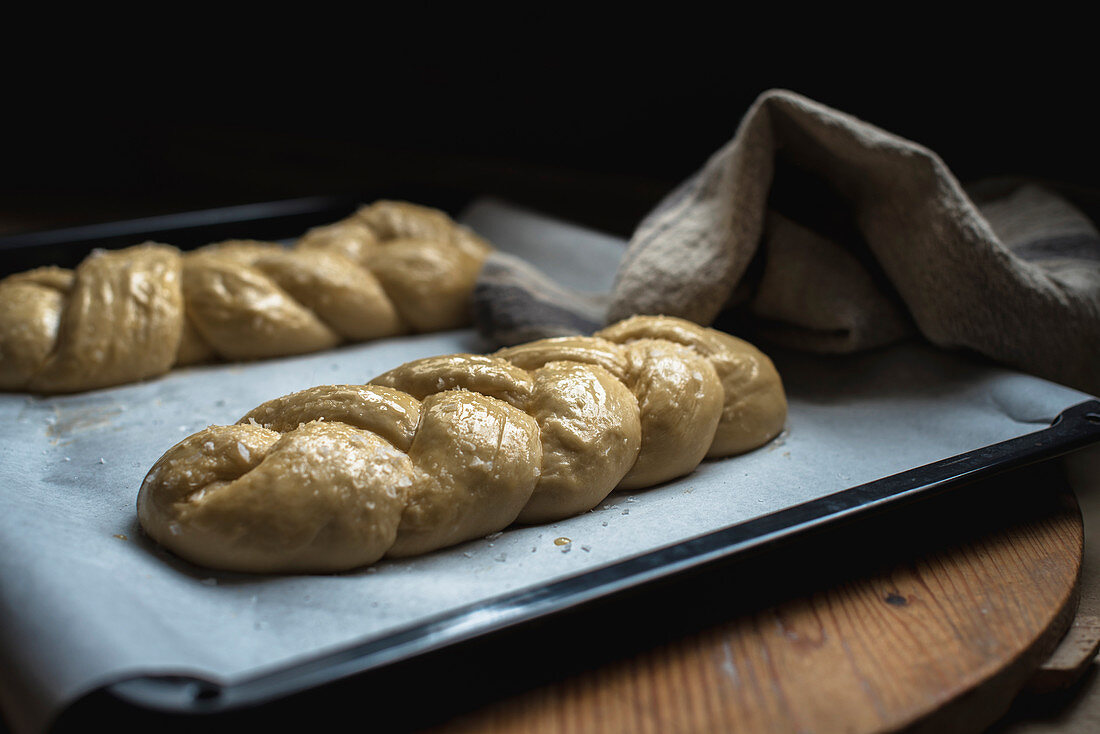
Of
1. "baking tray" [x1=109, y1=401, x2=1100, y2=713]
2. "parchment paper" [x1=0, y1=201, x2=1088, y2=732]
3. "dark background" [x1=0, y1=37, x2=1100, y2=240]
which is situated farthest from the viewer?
"dark background" [x1=0, y1=37, x2=1100, y2=240]

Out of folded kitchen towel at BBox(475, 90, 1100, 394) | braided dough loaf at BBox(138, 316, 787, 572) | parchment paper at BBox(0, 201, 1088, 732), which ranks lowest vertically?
parchment paper at BBox(0, 201, 1088, 732)

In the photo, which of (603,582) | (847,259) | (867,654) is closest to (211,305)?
(603,582)

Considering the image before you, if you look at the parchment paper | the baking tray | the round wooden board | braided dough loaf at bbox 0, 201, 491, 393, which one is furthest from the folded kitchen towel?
the round wooden board

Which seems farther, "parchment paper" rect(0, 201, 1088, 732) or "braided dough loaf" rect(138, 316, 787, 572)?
"braided dough loaf" rect(138, 316, 787, 572)

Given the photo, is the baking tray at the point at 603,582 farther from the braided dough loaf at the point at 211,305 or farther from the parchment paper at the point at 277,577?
the braided dough loaf at the point at 211,305

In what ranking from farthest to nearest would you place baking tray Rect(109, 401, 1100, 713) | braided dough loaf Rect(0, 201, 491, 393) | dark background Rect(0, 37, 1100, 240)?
dark background Rect(0, 37, 1100, 240), braided dough loaf Rect(0, 201, 491, 393), baking tray Rect(109, 401, 1100, 713)

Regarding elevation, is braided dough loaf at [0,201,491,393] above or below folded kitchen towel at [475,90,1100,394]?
below

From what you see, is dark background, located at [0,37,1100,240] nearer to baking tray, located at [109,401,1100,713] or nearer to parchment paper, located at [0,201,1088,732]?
parchment paper, located at [0,201,1088,732]

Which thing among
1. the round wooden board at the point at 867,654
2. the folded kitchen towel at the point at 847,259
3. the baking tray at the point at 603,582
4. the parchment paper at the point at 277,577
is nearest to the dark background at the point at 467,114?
the folded kitchen towel at the point at 847,259
